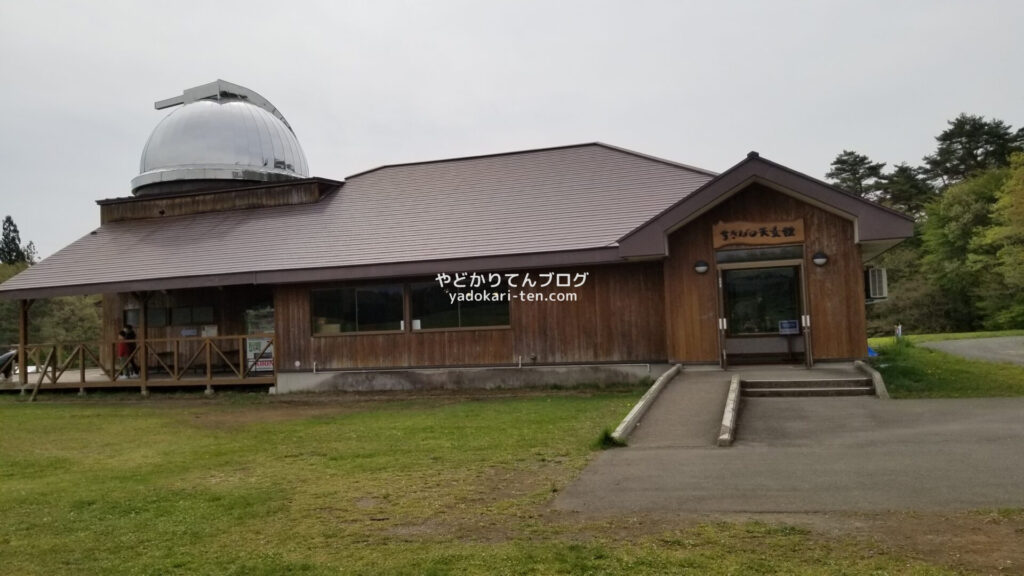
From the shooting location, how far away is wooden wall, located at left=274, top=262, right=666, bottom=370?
55.4 ft

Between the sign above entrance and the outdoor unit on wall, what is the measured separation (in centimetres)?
365


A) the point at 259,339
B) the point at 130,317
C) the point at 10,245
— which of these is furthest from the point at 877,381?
the point at 10,245

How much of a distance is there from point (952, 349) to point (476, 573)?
77.2 feet

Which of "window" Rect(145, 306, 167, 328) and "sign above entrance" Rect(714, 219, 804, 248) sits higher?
"sign above entrance" Rect(714, 219, 804, 248)

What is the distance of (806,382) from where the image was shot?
42.6ft

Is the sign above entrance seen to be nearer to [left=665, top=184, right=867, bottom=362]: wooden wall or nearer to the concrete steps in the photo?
[left=665, top=184, right=867, bottom=362]: wooden wall

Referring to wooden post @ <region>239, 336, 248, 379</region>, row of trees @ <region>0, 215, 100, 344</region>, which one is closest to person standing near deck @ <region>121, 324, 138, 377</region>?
wooden post @ <region>239, 336, 248, 379</region>

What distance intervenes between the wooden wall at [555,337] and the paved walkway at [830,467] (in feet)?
19.8

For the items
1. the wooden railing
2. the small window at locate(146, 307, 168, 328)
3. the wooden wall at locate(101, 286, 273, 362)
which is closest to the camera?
the wooden railing

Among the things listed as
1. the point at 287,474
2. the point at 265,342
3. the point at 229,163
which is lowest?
the point at 287,474

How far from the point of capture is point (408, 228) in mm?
19719

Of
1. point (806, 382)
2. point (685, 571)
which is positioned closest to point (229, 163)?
point (806, 382)

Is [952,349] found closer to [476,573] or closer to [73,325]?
[476,573]

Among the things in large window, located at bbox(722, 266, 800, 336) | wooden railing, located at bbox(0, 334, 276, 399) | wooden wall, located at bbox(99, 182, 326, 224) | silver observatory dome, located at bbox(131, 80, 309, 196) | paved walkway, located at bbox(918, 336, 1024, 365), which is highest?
silver observatory dome, located at bbox(131, 80, 309, 196)
